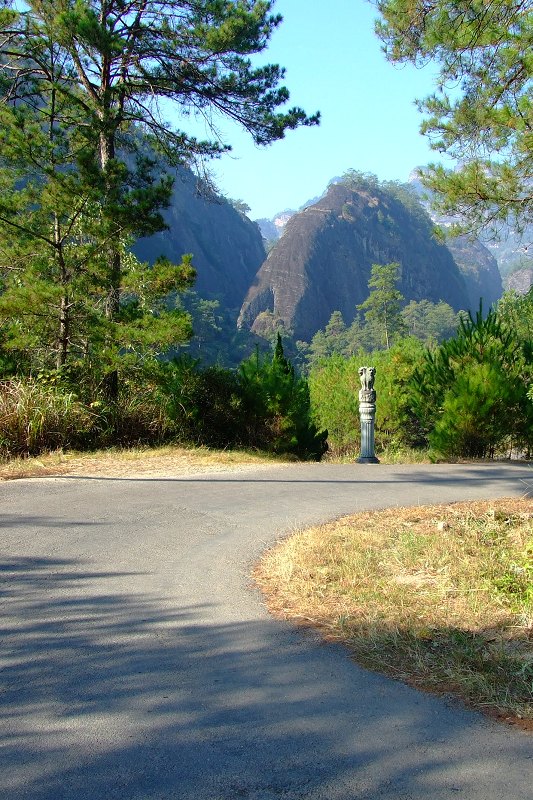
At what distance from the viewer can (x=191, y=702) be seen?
3029mm

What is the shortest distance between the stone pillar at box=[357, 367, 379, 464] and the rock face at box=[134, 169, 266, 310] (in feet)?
315

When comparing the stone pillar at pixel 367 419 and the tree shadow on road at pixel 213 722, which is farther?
the stone pillar at pixel 367 419

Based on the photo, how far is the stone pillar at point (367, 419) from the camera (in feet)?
40.3

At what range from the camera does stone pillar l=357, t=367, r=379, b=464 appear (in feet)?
40.3

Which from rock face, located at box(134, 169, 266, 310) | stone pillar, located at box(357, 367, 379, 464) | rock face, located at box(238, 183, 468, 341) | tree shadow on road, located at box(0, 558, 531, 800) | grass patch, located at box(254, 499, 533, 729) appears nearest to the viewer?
tree shadow on road, located at box(0, 558, 531, 800)

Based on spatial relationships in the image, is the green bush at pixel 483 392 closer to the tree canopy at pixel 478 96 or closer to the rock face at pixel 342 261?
the tree canopy at pixel 478 96

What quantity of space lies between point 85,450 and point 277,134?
7.43m

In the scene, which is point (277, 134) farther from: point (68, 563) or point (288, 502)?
point (68, 563)

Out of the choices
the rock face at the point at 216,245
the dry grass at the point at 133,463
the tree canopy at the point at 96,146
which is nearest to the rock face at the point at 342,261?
the rock face at the point at 216,245

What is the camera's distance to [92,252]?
12.0m

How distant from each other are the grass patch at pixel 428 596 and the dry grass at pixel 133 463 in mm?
3665

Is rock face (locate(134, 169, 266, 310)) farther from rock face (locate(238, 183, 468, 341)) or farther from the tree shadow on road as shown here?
the tree shadow on road

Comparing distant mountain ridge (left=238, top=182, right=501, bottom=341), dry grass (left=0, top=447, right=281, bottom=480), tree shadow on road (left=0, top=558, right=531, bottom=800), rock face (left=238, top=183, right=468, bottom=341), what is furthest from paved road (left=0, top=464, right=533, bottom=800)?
rock face (left=238, top=183, right=468, bottom=341)

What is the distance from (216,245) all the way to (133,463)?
419 feet
